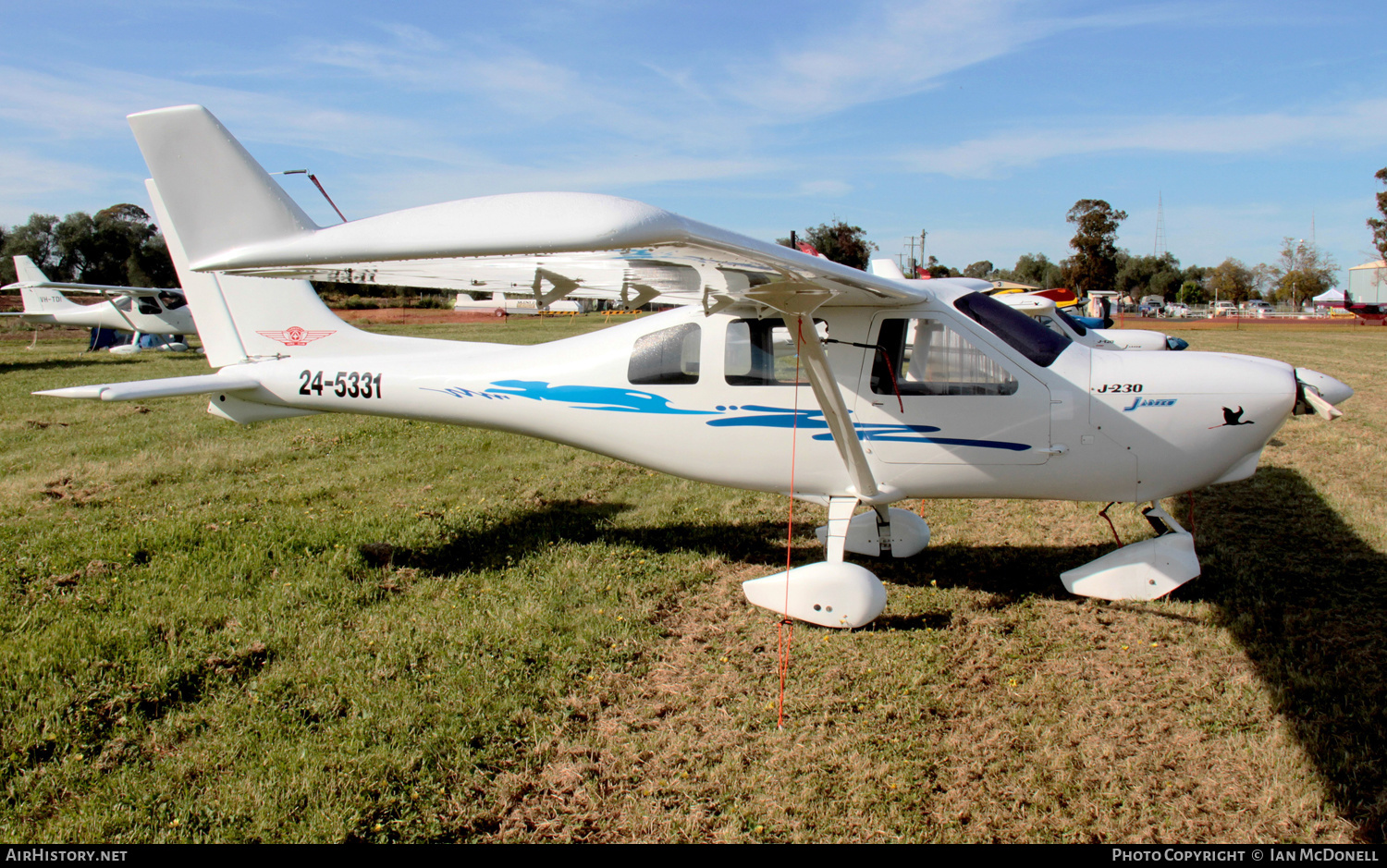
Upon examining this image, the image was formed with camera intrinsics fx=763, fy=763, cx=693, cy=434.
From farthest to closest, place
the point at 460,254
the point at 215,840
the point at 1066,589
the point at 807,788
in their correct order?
the point at 1066,589, the point at 807,788, the point at 215,840, the point at 460,254

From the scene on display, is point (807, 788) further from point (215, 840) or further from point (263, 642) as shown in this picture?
point (263, 642)

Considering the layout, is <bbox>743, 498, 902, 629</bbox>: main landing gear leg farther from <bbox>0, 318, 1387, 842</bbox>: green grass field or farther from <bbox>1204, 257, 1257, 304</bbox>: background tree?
<bbox>1204, 257, 1257, 304</bbox>: background tree

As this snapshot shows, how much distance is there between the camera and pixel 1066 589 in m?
5.35

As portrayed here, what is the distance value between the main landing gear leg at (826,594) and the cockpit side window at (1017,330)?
1770 mm

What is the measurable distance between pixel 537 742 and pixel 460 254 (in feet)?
7.40

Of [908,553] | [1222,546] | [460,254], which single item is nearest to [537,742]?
[460,254]

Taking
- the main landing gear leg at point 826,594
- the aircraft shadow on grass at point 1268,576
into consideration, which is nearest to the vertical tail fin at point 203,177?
the aircraft shadow on grass at point 1268,576

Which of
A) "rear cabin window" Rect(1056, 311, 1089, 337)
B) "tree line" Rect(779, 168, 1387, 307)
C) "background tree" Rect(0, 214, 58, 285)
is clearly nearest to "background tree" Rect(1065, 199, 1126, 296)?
"tree line" Rect(779, 168, 1387, 307)

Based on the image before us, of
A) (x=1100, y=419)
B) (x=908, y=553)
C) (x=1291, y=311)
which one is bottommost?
(x=908, y=553)

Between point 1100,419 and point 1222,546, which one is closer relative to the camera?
point 1100,419

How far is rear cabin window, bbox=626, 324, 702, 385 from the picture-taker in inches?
208

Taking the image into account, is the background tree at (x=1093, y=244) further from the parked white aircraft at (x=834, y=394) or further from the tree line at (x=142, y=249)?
the parked white aircraft at (x=834, y=394)

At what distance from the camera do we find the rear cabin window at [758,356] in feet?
16.9

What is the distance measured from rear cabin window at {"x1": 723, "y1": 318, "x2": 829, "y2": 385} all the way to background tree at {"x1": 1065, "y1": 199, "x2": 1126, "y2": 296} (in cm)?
7019
